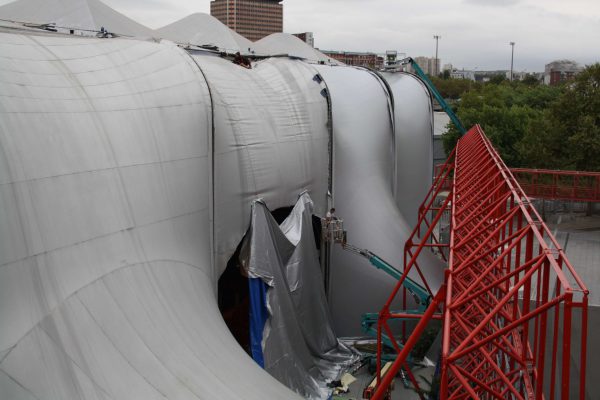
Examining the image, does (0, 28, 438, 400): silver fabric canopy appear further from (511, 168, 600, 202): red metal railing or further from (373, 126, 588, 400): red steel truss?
(511, 168, 600, 202): red metal railing

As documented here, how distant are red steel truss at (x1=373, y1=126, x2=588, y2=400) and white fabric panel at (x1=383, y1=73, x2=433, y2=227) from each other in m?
3.56

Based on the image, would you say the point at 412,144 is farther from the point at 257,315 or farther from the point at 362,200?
the point at 257,315

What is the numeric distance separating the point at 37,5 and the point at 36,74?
1737 centimetres

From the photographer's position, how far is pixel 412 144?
2273 cm

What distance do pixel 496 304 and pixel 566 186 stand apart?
25.8 metres

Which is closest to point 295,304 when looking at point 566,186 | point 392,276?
point 392,276

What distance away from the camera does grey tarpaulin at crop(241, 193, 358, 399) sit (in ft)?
45.0

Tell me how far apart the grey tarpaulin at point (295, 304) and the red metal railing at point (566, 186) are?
17.7 metres

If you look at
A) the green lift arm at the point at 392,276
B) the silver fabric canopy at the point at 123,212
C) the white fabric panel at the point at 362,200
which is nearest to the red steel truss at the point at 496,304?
the green lift arm at the point at 392,276

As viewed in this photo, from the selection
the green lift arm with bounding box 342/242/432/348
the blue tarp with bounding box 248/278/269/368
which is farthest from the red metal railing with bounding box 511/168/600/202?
the blue tarp with bounding box 248/278/269/368

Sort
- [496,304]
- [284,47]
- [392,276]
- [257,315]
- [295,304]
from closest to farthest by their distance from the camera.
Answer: [496,304]
[257,315]
[295,304]
[392,276]
[284,47]

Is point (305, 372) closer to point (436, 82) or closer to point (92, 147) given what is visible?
point (92, 147)

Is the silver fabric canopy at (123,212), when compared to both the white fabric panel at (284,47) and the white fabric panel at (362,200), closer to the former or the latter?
the white fabric panel at (362,200)

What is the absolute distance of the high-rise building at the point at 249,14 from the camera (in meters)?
119
